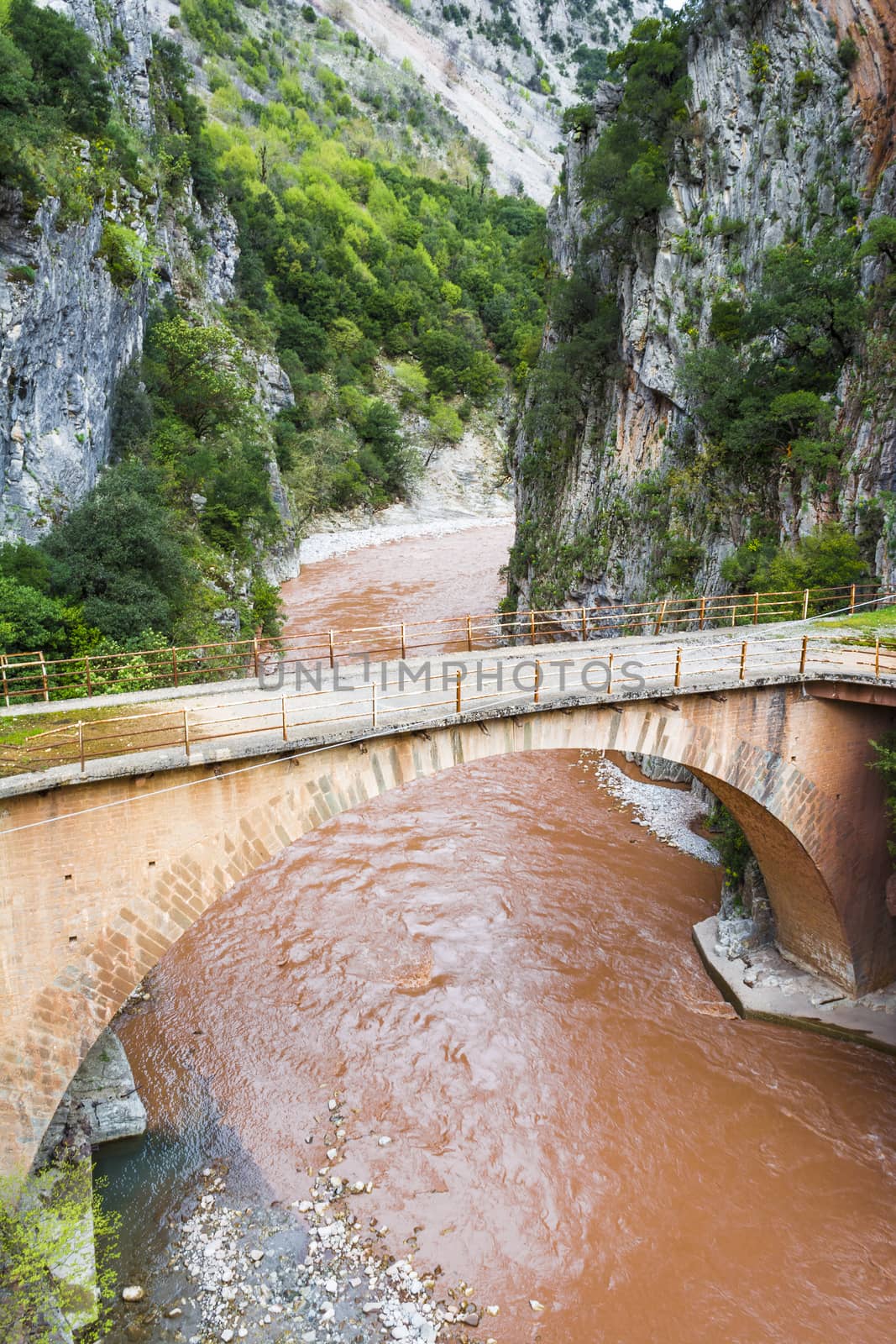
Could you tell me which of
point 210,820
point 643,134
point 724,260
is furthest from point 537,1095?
point 643,134

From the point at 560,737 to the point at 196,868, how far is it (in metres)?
5.63

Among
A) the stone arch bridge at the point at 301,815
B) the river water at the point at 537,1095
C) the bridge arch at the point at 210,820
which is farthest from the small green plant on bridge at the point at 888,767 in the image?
the river water at the point at 537,1095

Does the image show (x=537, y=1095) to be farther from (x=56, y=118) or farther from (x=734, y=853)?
(x=56, y=118)

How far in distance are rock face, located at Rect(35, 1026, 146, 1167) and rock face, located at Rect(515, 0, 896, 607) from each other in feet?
59.0

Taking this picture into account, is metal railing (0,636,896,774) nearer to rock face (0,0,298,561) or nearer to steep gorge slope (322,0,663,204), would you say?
rock face (0,0,298,561)

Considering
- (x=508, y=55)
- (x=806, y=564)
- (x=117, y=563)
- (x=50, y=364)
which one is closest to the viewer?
(x=806, y=564)

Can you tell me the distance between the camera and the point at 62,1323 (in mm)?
8773

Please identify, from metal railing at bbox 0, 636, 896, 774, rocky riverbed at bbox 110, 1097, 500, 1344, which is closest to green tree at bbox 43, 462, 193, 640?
metal railing at bbox 0, 636, 896, 774

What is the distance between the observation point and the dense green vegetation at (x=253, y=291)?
22.3 meters

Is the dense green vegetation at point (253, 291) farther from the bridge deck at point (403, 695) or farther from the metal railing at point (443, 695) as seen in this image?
the metal railing at point (443, 695)

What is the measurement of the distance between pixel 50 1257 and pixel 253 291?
58190 millimetres

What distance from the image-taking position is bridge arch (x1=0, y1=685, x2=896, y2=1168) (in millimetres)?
9109

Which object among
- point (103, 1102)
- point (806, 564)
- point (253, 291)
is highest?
point (253, 291)

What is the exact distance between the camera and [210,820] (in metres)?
10.0
